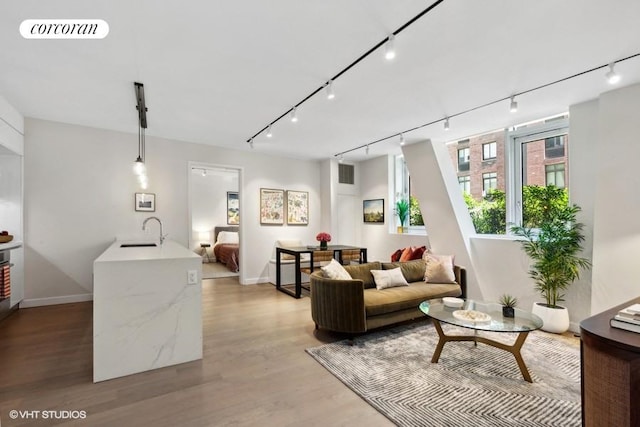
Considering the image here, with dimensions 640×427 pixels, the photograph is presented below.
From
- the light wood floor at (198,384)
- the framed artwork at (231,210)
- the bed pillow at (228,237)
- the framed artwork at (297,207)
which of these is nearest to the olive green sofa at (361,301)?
the light wood floor at (198,384)

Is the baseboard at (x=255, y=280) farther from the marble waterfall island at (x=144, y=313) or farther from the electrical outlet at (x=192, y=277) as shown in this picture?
the electrical outlet at (x=192, y=277)

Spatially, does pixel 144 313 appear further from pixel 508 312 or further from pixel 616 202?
pixel 616 202

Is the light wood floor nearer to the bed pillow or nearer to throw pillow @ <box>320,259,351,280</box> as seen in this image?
throw pillow @ <box>320,259,351,280</box>

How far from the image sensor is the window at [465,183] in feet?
Answer: 17.3

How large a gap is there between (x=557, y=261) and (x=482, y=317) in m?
1.61

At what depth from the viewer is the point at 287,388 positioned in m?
2.39

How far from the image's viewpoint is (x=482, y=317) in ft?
9.01

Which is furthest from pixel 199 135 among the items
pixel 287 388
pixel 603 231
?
pixel 603 231

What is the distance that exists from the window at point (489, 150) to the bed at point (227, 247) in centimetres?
558

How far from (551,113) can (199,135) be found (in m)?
5.35

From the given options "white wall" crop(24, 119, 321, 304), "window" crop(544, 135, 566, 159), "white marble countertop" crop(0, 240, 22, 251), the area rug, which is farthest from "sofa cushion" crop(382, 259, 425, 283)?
"white marble countertop" crop(0, 240, 22, 251)

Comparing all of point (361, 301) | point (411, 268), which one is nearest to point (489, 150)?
point (411, 268)

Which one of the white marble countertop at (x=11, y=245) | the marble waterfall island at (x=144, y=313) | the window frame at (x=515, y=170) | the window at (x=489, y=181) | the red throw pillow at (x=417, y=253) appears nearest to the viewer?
the marble waterfall island at (x=144, y=313)

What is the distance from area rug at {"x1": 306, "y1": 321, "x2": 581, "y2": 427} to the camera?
207cm
